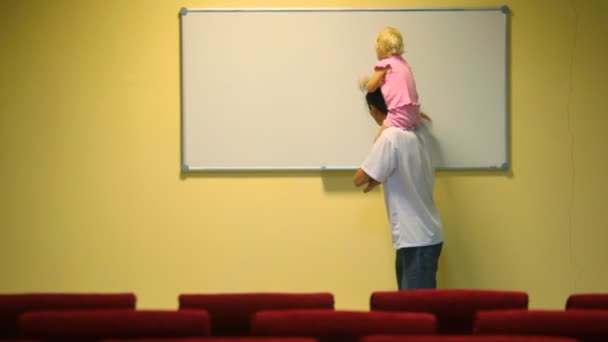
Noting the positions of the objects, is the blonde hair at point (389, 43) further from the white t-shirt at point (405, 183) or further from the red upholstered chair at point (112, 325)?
the red upholstered chair at point (112, 325)

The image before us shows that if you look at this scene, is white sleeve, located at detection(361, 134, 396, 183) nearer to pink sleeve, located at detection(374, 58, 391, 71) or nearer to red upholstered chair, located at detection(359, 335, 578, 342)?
pink sleeve, located at detection(374, 58, 391, 71)

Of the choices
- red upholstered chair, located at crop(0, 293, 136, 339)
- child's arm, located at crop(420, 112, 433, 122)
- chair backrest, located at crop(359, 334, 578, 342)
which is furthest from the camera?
child's arm, located at crop(420, 112, 433, 122)

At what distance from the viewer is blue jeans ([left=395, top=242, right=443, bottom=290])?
4.21 meters

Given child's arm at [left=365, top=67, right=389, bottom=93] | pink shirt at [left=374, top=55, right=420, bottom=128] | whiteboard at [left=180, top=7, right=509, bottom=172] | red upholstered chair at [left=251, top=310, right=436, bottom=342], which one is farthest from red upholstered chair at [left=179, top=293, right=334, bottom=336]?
whiteboard at [left=180, top=7, right=509, bottom=172]

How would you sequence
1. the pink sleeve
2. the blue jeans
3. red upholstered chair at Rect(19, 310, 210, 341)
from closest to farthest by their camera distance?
red upholstered chair at Rect(19, 310, 210, 341), the blue jeans, the pink sleeve

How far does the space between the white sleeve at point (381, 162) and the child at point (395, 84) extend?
166 mm

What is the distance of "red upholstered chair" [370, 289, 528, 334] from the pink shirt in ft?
4.90

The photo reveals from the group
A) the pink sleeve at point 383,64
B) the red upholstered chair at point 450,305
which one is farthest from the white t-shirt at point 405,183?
the red upholstered chair at point 450,305

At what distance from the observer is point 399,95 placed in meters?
4.36

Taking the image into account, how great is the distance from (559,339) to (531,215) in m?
2.91

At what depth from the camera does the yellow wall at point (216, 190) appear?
512cm

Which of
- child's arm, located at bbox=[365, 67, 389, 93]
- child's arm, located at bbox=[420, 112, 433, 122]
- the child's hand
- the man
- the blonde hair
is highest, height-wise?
the blonde hair

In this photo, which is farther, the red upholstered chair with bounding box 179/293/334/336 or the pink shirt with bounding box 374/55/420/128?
the pink shirt with bounding box 374/55/420/128

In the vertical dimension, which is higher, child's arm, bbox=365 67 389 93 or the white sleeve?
child's arm, bbox=365 67 389 93
